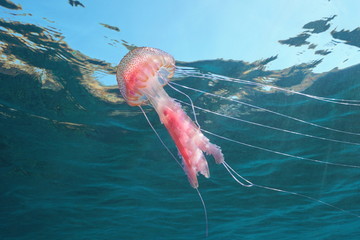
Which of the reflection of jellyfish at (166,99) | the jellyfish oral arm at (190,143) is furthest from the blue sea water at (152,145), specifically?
the jellyfish oral arm at (190,143)

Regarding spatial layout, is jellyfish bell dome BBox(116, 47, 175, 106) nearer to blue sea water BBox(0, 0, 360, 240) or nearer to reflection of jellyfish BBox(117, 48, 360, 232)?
reflection of jellyfish BBox(117, 48, 360, 232)

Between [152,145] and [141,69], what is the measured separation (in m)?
6.64

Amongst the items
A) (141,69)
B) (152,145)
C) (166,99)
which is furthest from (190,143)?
(152,145)

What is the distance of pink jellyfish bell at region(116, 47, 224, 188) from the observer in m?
2.77

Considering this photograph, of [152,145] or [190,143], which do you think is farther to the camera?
[152,145]

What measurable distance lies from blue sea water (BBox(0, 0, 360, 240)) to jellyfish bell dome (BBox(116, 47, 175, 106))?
428 mm

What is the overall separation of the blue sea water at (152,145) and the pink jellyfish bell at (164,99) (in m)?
0.44

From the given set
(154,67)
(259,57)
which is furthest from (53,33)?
(259,57)

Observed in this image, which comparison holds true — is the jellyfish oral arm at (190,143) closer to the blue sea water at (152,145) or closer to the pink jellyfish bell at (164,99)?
the pink jellyfish bell at (164,99)

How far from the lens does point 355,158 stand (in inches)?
436

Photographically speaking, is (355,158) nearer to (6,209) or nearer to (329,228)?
(329,228)

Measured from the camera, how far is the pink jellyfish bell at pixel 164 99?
2.77m

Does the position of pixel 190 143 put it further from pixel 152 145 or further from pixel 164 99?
pixel 152 145

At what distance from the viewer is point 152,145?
962cm
